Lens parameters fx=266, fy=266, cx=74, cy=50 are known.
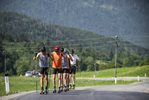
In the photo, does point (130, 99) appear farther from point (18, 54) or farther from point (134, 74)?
point (18, 54)

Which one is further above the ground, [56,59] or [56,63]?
[56,59]

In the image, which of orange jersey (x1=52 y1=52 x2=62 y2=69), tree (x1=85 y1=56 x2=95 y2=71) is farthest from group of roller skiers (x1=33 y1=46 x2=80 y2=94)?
tree (x1=85 y1=56 x2=95 y2=71)

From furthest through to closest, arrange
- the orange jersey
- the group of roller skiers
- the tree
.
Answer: the tree < the orange jersey < the group of roller skiers

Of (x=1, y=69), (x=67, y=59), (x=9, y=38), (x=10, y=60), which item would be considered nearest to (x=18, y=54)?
(x=10, y=60)

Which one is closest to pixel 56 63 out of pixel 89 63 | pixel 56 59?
pixel 56 59

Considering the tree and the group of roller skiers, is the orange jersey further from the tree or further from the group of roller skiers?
the tree

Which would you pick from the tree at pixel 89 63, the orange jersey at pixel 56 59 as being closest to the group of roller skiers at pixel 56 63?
the orange jersey at pixel 56 59

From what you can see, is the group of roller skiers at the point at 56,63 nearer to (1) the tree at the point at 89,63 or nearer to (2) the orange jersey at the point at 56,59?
(2) the orange jersey at the point at 56,59

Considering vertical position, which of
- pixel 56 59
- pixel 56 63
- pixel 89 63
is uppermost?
pixel 56 59

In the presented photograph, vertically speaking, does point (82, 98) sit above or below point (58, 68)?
below

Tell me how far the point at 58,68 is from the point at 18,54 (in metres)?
105

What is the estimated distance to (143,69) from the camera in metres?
80.6

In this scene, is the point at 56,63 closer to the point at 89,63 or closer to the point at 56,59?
the point at 56,59

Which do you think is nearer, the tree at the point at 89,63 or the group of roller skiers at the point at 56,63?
the group of roller skiers at the point at 56,63
